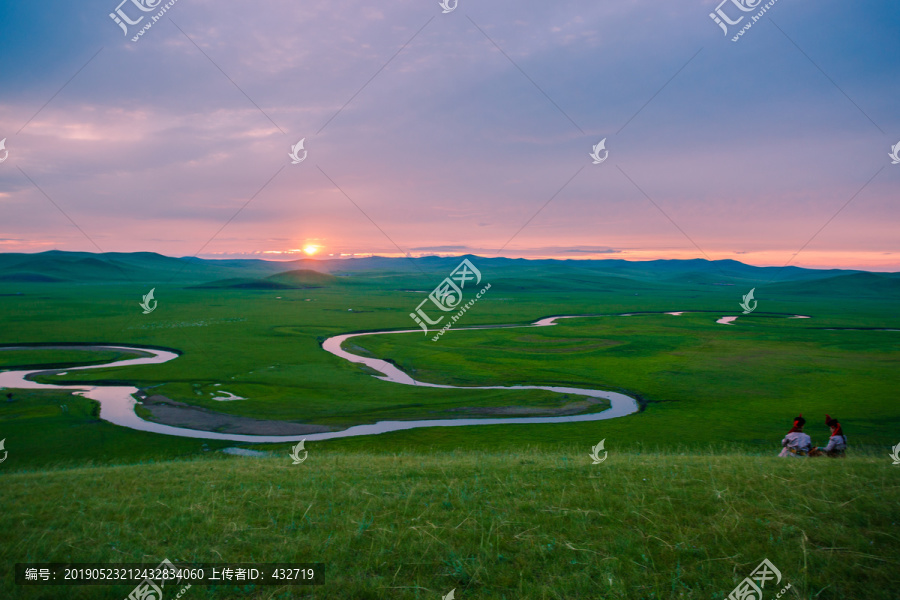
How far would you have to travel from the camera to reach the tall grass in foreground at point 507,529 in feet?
22.1

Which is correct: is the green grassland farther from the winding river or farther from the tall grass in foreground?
the winding river

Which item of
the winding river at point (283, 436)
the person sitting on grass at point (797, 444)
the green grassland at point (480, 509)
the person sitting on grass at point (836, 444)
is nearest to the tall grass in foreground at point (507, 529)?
the green grassland at point (480, 509)

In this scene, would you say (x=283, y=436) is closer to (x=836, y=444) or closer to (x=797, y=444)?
(x=797, y=444)

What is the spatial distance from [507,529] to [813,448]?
1193 cm

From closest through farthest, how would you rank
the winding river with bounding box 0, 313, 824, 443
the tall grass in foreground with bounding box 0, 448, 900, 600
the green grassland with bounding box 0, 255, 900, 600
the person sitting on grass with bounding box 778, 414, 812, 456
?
the tall grass in foreground with bounding box 0, 448, 900, 600 < the green grassland with bounding box 0, 255, 900, 600 < the person sitting on grass with bounding box 778, 414, 812, 456 < the winding river with bounding box 0, 313, 824, 443

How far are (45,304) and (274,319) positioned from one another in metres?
63.0

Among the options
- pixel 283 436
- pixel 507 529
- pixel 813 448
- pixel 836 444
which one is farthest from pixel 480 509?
pixel 283 436

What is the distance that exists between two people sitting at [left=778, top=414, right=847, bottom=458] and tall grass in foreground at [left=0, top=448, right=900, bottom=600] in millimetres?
1965

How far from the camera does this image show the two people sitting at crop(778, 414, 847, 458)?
13922mm

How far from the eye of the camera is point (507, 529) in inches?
329

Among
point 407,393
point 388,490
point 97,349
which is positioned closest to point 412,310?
point 97,349

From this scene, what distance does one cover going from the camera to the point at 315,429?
33.8 metres

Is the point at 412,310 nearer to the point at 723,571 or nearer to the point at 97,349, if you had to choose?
the point at 97,349

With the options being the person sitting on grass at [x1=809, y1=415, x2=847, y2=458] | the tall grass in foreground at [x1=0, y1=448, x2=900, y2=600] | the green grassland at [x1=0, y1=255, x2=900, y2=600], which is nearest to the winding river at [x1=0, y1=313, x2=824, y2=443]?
the green grassland at [x1=0, y1=255, x2=900, y2=600]
